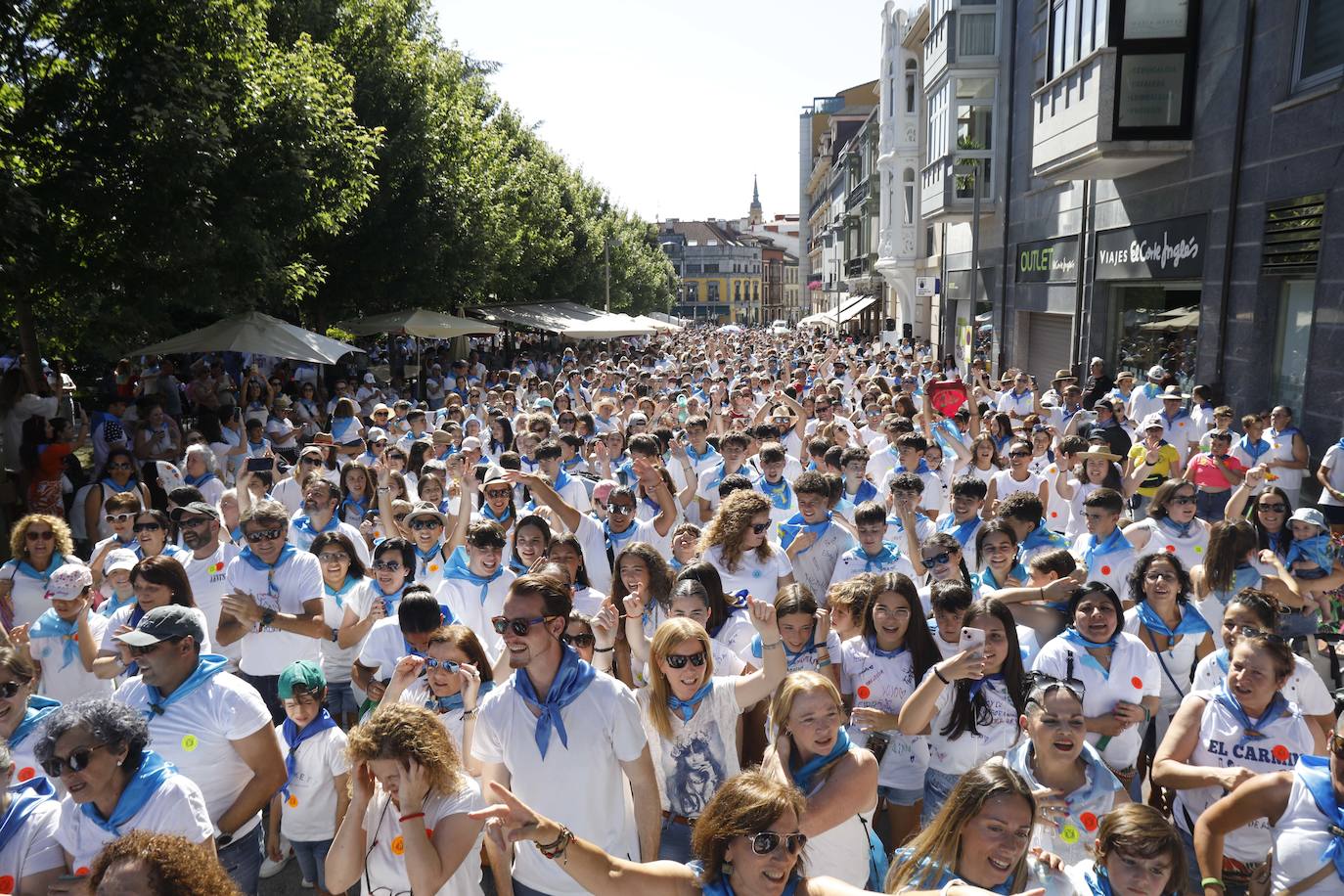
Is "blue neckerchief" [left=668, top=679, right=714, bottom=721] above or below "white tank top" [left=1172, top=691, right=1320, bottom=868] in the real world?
above

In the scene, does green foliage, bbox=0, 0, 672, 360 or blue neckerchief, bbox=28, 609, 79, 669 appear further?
green foliage, bbox=0, 0, 672, 360

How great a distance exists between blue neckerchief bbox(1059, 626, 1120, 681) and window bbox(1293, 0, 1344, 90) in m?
9.18

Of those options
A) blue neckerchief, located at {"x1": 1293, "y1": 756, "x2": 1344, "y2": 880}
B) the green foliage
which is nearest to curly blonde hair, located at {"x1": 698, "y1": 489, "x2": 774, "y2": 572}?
blue neckerchief, located at {"x1": 1293, "y1": 756, "x2": 1344, "y2": 880}

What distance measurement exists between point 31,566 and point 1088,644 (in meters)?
5.45

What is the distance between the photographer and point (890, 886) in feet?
9.84

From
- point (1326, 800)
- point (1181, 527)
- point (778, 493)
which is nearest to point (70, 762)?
point (1326, 800)

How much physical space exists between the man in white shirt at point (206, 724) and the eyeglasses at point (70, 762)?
58cm

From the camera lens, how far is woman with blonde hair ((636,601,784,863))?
366 cm

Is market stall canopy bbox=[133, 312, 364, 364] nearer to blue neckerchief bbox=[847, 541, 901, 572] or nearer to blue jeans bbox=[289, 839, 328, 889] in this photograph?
blue neckerchief bbox=[847, 541, 901, 572]

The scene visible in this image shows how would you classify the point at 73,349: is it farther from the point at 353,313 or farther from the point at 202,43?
the point at 202,43

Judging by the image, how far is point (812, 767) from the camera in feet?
10.6

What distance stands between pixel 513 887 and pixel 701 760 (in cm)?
81

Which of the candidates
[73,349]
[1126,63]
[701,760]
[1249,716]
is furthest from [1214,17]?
[73,349]

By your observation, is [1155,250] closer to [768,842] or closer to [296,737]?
[296,737]
